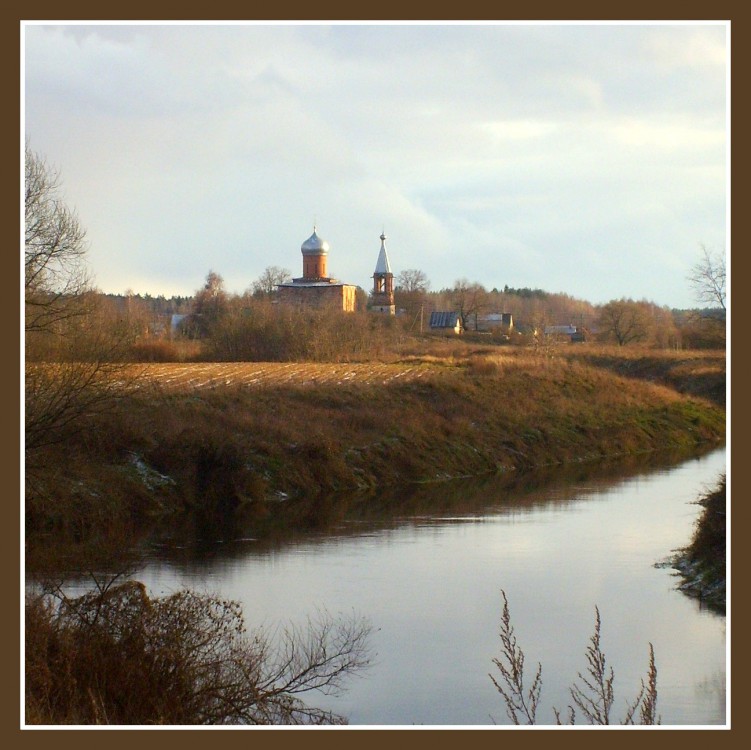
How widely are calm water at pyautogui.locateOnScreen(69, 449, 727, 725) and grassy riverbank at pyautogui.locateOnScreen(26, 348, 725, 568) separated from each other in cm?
249

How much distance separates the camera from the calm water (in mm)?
11953

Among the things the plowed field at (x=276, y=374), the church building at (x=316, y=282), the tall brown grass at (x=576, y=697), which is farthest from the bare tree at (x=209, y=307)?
the tall brown grass at (x=576, y=697)

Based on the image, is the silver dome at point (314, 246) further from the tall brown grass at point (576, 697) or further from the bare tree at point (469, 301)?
the tall brown grass at point (576, 697)

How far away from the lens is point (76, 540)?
18953 mm

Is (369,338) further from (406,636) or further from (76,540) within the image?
(406,636)

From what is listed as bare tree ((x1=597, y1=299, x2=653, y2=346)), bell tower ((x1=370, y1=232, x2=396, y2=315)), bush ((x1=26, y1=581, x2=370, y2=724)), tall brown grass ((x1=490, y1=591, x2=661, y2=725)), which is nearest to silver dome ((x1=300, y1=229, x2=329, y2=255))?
bell tower ((x1=370, y1=232, x2=396, y2=315))

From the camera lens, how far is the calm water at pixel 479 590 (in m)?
12.0

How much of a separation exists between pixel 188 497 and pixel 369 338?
1266 inches

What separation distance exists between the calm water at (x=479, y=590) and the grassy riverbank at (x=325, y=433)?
2.49m

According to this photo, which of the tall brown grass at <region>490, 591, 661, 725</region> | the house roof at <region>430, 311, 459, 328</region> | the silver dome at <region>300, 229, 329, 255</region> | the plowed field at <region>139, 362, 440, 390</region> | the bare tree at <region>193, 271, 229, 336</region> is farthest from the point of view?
the house roof at <region>430, 311, 459, 328</region>

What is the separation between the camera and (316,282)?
8369 cm

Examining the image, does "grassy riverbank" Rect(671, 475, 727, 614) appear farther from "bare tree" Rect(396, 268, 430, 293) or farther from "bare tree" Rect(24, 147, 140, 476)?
"bare tree" Rect(396, 268, 430, 293)
